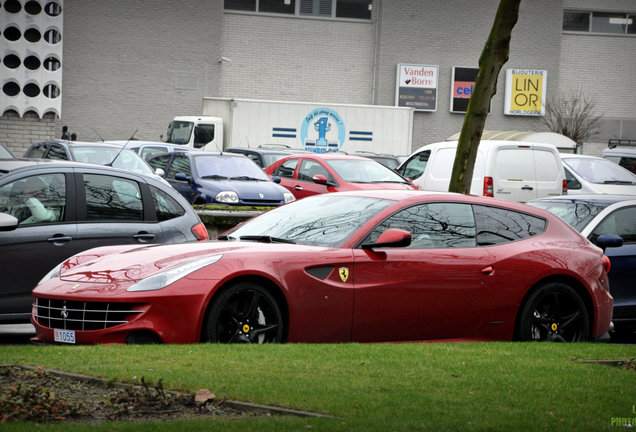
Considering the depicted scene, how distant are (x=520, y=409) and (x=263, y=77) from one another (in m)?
37.6

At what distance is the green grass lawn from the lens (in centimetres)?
450

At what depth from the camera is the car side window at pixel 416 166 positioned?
18.0m

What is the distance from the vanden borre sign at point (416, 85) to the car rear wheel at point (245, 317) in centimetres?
3569

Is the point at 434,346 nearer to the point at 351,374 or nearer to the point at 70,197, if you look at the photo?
the point at 351,374

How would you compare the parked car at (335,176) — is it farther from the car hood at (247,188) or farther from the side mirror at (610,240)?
the side mirror at (610,240)

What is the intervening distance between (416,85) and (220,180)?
83.5 ft

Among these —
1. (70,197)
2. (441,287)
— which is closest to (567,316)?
(441,287)

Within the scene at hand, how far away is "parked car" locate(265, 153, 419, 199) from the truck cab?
1045cm

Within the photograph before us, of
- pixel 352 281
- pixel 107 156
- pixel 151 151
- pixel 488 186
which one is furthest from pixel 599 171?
pixel 352 281

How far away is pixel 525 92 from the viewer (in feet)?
139

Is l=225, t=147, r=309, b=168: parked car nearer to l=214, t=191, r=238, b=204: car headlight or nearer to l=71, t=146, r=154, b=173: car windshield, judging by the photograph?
l=214, t=191, r=238, b=204: car headlight

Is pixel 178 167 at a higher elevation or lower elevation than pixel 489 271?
higher

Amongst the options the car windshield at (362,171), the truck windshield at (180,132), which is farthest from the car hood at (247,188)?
the truck windshield at (180,132)

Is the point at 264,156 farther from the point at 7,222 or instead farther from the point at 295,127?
the point at 7,222
